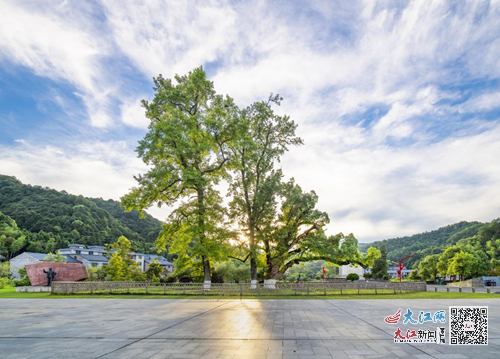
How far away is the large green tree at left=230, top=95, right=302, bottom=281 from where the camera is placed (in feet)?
88.3

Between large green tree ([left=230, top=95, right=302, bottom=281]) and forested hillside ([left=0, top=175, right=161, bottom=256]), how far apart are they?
55957mm

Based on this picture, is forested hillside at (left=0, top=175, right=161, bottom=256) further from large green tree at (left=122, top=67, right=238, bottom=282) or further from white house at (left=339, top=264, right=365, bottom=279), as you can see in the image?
large green tree at (left=122, top=67, right=238, bottom=282)

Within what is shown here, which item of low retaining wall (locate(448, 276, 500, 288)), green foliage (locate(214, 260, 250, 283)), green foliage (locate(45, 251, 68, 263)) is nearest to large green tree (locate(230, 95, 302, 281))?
green foliage (locate(214, 260, 250, 283))

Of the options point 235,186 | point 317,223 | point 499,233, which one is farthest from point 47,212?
point 499,233

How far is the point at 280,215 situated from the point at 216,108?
1138cm

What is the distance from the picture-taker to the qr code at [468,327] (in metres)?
7.09

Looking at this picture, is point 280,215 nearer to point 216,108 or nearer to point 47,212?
point 216,108

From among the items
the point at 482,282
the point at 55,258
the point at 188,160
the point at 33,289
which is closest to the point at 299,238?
the point at 188,160

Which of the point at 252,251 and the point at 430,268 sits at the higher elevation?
the point at 252,251

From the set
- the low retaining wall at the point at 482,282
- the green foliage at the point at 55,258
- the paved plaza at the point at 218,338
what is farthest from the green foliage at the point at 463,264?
the green foliage at the point at 55,258

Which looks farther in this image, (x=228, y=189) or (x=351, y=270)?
(x=351, y=270)

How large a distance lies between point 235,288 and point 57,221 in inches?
2699

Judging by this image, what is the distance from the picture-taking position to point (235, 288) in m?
23.2

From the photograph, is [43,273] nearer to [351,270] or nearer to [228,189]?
[228,189]
